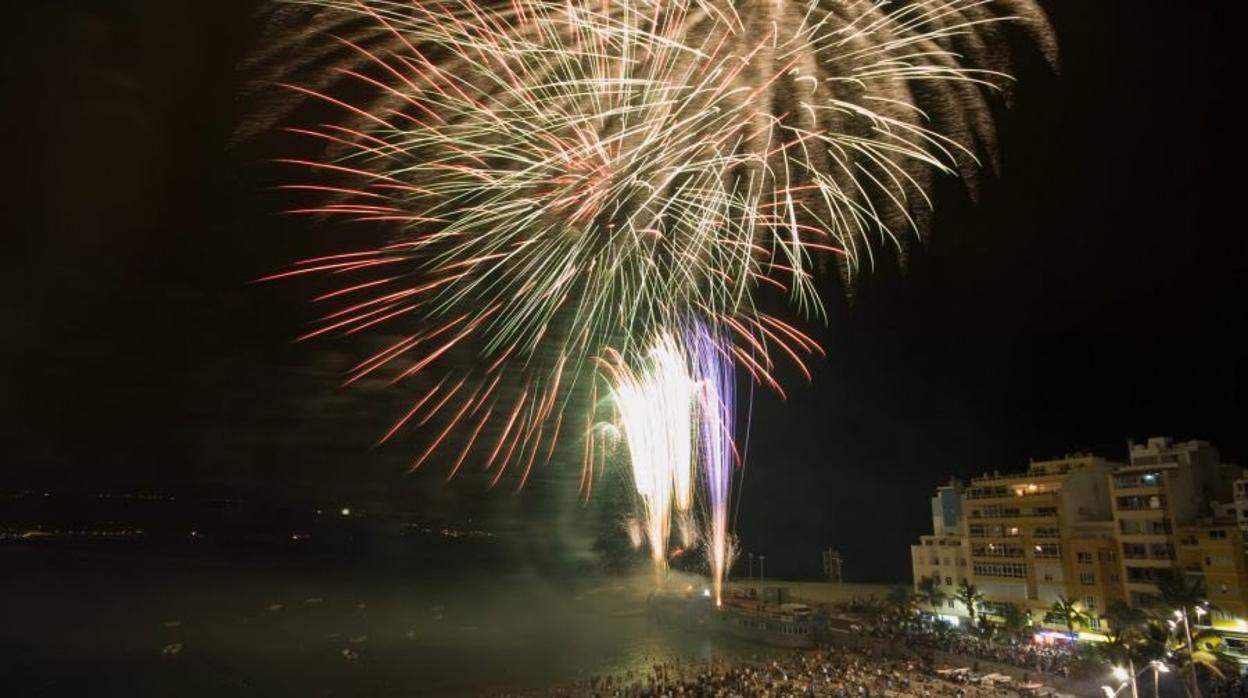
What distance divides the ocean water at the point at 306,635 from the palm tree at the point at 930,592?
27.5 ft

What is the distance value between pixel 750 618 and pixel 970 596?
12096 millimetres

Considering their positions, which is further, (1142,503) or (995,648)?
(995,648)

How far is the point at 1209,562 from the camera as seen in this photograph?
2564 cm

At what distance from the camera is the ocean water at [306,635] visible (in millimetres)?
37125

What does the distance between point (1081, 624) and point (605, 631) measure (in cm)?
3129

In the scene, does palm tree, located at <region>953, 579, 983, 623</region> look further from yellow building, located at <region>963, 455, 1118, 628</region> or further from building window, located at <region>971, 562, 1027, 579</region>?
building window, located at <region>971, 562, 1027, 579</region>

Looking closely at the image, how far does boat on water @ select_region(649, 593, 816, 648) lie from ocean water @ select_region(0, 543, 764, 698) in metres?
1.17

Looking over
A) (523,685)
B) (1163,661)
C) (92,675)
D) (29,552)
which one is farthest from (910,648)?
(29,552)

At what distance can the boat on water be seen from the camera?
38.5m

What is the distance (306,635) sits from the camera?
2045 inches

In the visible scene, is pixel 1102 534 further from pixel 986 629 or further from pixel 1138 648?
pixel 1138 648

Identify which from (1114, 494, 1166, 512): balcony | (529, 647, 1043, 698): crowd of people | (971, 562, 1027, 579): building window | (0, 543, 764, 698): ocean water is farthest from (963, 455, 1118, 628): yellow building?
(0, 543, 764, 698): ocean water

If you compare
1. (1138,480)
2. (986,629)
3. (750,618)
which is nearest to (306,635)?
(750,618)

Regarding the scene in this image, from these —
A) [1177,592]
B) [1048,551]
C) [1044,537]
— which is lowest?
[1177,592]
